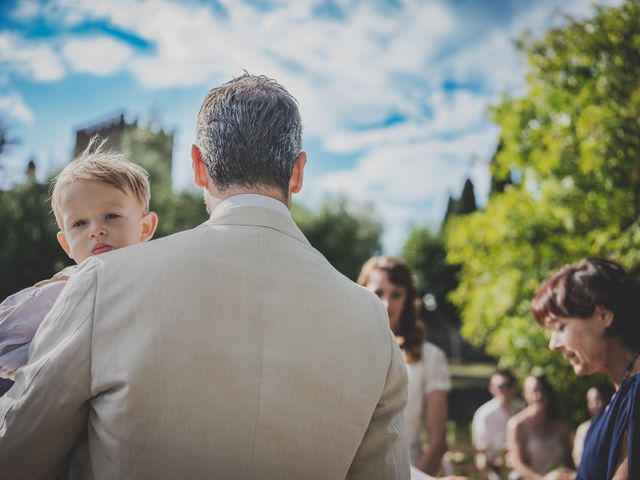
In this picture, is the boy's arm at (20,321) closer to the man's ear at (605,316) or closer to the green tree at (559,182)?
the man's ear at (605,316)

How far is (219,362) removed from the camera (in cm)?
123

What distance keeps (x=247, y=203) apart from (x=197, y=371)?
463mm

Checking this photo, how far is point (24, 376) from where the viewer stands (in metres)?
1.20

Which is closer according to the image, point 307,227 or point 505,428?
point 505,428

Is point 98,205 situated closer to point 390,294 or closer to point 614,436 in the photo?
point 390,294

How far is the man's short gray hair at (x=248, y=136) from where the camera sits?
1.44 m

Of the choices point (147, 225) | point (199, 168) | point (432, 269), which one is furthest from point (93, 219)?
point (432, 269)

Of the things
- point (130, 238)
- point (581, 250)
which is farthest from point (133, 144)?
point (130, 238)

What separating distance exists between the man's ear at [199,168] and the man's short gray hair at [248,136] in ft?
0.07

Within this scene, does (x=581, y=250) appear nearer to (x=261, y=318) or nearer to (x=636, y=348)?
(x=636, y=348)

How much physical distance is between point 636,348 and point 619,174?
17.0ft

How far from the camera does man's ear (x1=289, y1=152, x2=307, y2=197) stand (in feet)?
5.15

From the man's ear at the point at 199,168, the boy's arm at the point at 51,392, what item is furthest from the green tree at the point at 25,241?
the boy's arm at the point at 51,392

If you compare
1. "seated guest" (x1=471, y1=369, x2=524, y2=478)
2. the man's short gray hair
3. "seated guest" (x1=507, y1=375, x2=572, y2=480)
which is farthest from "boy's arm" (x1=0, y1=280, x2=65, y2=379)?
"seated guest" (x1=471, y1=369, x2=524, y2=478)
